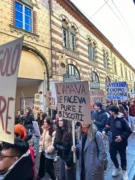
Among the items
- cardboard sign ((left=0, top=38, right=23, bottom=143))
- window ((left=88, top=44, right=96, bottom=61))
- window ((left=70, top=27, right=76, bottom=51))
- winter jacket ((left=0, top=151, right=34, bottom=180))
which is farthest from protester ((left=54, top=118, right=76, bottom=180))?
window ((left=88, top=44, right=96, bottom=61))

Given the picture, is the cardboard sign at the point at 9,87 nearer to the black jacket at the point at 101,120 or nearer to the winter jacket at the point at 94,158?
the winter jacket at the point at 94,158

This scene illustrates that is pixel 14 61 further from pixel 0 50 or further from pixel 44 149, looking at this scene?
pixel 44 149

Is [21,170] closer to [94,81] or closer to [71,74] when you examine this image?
[71,74]

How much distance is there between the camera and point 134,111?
9961 mm

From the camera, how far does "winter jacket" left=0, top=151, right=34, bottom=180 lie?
5.94ft

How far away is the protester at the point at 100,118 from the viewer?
20.0 feet

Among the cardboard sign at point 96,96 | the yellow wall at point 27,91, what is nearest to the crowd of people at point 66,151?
the cardboard sign at point 96,96

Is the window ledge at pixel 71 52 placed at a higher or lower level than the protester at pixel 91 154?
higher

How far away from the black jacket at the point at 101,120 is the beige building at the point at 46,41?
5657 mm

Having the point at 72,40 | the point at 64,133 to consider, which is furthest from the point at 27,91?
the point at 64,133

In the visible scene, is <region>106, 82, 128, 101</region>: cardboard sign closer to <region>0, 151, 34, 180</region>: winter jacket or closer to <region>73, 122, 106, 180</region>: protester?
<region>73, 122, 106, 180</region>: protester

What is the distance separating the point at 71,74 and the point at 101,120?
8827 millimetres

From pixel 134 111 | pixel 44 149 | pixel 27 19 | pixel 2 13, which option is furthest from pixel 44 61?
pixel 44 149

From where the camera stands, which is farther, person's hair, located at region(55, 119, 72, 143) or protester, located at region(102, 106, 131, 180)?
protester, located at region(102, 106, 131, 180)
